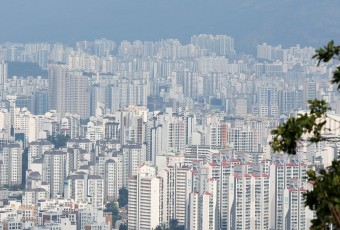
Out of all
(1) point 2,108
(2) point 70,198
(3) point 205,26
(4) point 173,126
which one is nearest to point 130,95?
(1) point 2,108

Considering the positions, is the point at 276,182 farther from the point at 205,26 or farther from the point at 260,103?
the point at 205,26

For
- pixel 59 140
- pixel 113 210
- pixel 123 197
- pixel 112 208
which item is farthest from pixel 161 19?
pixel 113 210

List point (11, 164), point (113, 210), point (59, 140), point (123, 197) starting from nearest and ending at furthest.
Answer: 1. point (113, 210)
2. point (123, 197)
3. point (11, 164)
4. point (59, 140)

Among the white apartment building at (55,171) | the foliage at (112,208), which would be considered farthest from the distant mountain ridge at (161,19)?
the foliage at (112,208)

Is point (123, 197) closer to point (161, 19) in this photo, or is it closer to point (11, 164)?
point (11, 164)

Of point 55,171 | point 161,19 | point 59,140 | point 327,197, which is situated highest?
point 161,19

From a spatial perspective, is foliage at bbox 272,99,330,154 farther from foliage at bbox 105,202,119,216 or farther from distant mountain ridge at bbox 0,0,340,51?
distant mountain ridge at bbox 0,0,340,51

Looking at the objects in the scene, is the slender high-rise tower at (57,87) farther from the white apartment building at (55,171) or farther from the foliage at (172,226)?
the foliage at (172,226)

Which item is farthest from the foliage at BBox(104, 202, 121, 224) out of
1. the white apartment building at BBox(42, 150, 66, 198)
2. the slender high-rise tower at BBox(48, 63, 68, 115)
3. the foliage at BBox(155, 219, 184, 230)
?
the slender high-rise tower at BBox(48, 63, 68, 115)
